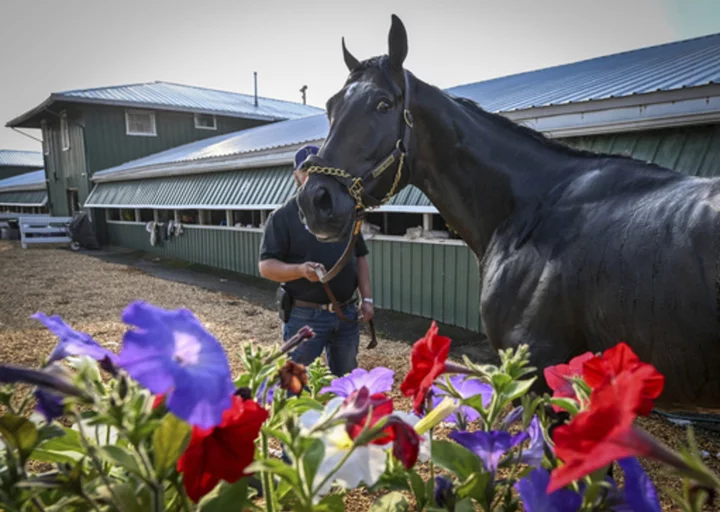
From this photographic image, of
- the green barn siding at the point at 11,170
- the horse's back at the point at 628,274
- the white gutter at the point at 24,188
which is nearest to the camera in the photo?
the horse's back at the point at 628,274

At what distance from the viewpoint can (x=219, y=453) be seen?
0.57 metres

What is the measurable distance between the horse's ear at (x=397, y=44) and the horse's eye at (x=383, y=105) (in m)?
0.23

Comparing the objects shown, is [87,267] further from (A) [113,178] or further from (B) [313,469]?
(B) [313,469]

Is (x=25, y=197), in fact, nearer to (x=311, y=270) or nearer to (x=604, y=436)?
(x=311, y=270)

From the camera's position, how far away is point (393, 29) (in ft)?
8.14

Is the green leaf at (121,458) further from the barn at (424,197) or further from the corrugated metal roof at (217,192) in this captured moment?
the corrugated metal roof at (217,192)

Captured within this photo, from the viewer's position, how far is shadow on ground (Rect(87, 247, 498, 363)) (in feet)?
20.3

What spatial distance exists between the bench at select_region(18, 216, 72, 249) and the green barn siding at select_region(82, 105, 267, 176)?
2486mm

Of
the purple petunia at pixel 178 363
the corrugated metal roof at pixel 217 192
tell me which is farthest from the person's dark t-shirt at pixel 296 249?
the corrugated metal roof at pixel 217 192

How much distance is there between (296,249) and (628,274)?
1.95 meters

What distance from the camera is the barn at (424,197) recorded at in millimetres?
4434

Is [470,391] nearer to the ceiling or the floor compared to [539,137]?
nearer to the floor

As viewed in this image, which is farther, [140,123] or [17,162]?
[17,162]

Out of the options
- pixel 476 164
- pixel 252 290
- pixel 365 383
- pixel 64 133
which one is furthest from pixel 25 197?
pixel 365 383
